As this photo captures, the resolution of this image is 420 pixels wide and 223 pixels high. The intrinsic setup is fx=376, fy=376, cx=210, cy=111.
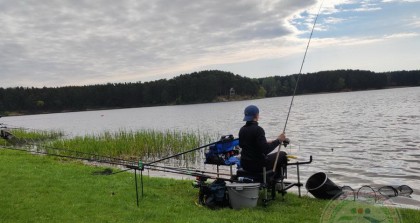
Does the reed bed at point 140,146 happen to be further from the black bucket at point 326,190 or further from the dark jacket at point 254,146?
the dark jacket at point 254,146

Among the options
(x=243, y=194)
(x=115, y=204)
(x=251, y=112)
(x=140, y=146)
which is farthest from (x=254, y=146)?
(x=140, y=146)

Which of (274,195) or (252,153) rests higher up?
(252,153)

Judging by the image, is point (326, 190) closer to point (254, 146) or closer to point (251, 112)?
point (254, 146)

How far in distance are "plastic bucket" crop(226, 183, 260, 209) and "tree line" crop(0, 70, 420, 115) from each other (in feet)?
398

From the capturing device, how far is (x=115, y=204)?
799 cm

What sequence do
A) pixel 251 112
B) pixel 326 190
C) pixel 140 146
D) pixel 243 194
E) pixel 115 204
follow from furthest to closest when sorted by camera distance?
pixel 140 146 < pixel 326 190 < pixel 115 204 < pixel 251 112 < pixel 243 194

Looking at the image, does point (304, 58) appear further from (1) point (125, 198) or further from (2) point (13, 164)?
(2) point (13, 164)

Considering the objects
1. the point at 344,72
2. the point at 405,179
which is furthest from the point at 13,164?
the point at 344,72

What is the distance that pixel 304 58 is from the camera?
9.02 metres

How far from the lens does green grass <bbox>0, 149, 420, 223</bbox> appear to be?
688 cm

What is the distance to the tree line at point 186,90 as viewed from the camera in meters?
131

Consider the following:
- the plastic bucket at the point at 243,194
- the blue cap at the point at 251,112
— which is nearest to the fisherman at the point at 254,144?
the blue cap at the point at 251,112

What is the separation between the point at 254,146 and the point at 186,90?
127 meters

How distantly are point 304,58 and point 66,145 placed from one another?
17.6 metres
